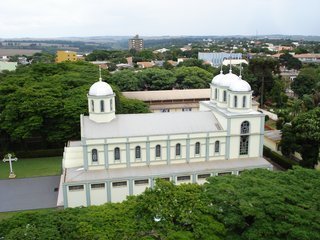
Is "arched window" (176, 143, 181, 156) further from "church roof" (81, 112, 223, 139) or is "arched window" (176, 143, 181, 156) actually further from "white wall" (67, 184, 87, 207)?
"white wall" (67, 184, 87, 207)

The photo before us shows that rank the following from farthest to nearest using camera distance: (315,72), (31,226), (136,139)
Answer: (315,72) < (136,139) < (31,226)

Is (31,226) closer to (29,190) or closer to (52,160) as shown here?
(29,190)

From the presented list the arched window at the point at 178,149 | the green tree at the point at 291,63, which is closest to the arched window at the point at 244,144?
the arched window at the point at 178,149

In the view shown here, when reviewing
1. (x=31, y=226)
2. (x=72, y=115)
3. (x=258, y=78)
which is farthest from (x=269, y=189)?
(x=258, y=78)

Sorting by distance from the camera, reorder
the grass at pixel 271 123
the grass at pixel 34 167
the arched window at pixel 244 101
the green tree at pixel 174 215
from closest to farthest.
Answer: the green tree at pixel 174 215 < the arched window at pixel 244 101 < the grass at pixel 34 167 < the grass at pixel 271 123

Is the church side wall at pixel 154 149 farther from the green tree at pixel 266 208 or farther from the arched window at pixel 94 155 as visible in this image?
the green tree at pixel 266 208

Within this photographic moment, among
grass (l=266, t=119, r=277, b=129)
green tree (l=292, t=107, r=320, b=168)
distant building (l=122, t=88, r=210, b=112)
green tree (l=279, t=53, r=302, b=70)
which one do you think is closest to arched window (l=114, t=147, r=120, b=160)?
green tree (l=292, t=107, r=320, b=168)

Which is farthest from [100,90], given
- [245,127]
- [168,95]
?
[168,95]
